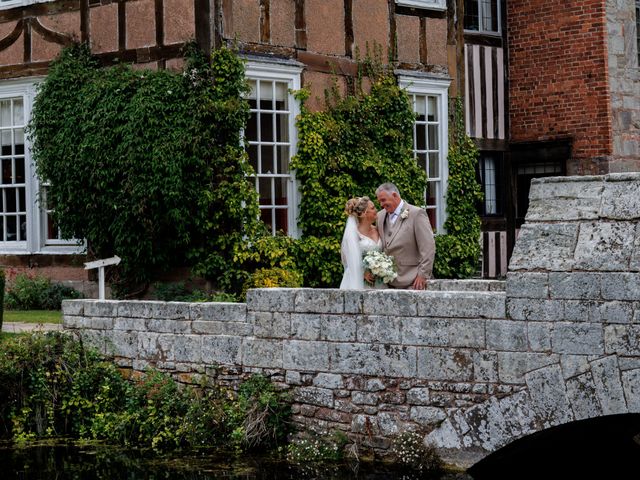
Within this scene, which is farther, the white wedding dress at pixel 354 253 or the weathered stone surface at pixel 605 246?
the white wedding dress at pixel 354 253

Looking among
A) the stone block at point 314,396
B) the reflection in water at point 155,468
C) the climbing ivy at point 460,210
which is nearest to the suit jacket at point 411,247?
the stone block at point 314,396

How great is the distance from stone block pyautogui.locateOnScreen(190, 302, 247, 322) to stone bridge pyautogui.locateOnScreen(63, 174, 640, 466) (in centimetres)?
1

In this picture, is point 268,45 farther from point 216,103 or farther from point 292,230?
point 292,230

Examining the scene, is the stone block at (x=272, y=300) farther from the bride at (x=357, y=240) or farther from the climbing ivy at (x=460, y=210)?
the climbing ivy at (x=460, y=210)

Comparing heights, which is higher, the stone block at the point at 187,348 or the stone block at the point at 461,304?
the stone block at the point at 461,304

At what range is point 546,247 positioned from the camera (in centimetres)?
895

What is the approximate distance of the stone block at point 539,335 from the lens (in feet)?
29.1

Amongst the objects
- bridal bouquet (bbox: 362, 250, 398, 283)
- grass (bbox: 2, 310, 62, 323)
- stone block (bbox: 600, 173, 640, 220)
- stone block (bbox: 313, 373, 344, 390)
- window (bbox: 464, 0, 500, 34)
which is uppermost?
window (bbox: 464, 0, 500, 34)

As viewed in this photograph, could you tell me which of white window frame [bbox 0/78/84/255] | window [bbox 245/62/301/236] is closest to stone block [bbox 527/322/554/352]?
window [bbox 245/62/301/236]

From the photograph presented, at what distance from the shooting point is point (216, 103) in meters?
15.0

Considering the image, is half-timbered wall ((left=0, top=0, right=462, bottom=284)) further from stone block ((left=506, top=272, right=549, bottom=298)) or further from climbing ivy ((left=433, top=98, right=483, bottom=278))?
stone block ((left=506, top=272, right=549, bottom=298))

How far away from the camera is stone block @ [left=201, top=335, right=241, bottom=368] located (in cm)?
1106

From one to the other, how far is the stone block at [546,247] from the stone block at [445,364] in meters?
0.86

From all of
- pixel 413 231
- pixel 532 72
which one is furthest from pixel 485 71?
pixel 413 231
